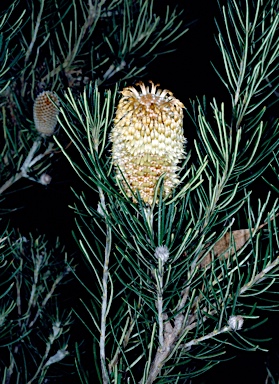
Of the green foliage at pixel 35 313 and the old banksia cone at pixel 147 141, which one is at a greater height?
the old banksia cone at pixel 147 141

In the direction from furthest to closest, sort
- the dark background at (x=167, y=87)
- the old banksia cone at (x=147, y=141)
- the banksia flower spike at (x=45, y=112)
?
1. the dark background at (x=167, y=87)
2. the banksia flower spike at (x=45, y=112)
3. the old banksia cone at (x=147, y=141)

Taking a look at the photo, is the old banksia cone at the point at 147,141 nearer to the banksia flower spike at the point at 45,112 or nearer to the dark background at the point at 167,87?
the banksia flower spike at the point at 45,112

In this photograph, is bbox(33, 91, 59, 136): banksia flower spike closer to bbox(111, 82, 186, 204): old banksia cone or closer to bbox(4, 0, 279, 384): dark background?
bbox(4, 0, 279, 384): dark background

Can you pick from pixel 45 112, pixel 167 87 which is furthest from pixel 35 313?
pixel 167 87

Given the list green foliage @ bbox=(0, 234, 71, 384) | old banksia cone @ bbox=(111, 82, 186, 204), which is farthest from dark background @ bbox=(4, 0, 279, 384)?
old banksia cone @ bbox=(111, 82, 186, 204)

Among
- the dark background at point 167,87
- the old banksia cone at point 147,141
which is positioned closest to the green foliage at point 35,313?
the dark background at point 167,87

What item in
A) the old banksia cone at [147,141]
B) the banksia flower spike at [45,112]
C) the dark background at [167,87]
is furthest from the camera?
the dark background at [167,87]

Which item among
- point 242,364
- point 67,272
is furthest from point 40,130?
point 242,364

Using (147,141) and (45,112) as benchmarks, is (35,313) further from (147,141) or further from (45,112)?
(147,141)
